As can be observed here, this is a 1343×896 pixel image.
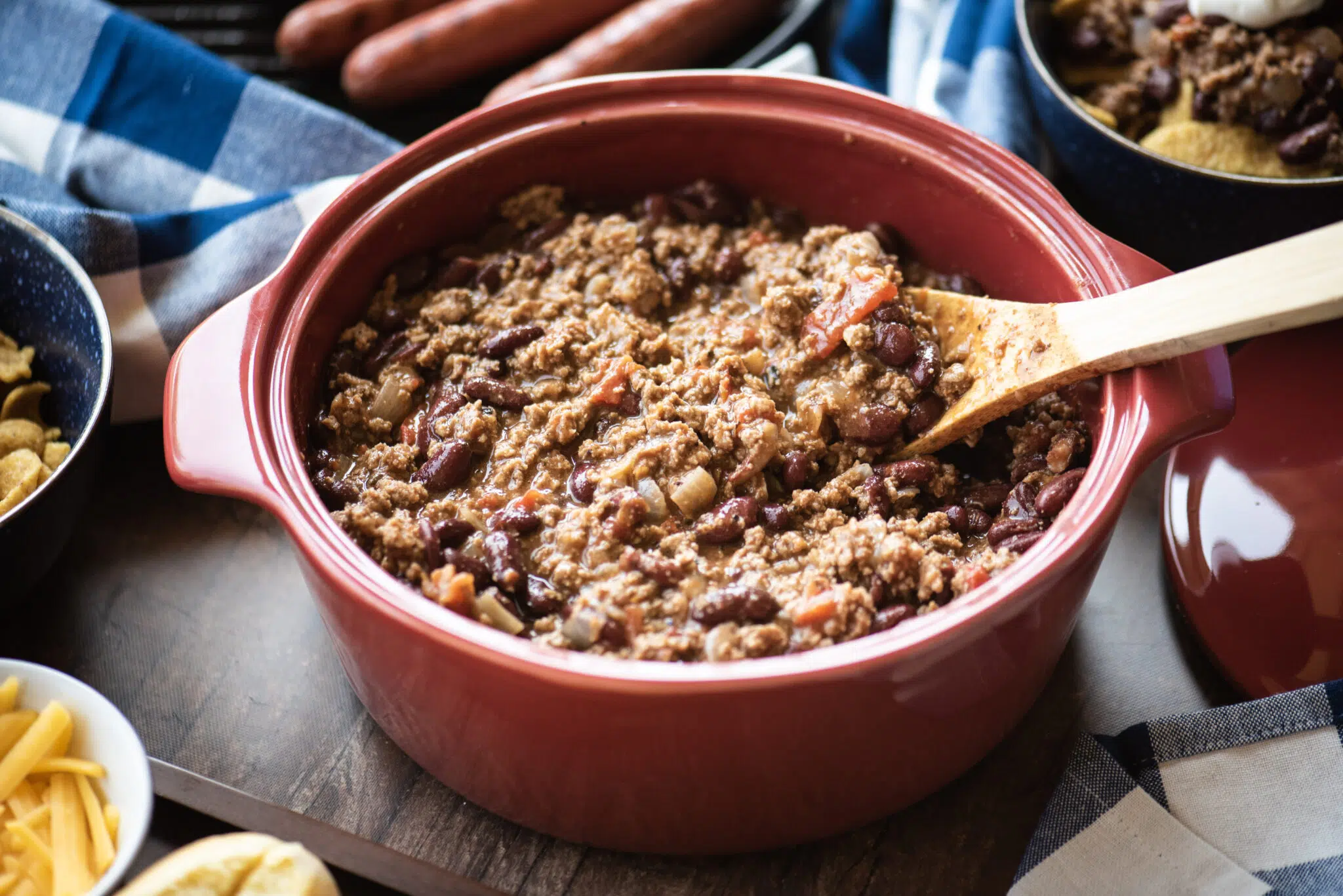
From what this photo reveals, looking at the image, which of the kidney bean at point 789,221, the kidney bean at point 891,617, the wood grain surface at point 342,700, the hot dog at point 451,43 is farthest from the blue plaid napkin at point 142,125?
the kidney bean at point 891,617

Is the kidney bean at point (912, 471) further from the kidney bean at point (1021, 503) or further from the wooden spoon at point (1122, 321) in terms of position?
the kidney bean at point (1021, 503)

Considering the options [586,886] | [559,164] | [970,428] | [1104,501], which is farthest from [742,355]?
[586,886]

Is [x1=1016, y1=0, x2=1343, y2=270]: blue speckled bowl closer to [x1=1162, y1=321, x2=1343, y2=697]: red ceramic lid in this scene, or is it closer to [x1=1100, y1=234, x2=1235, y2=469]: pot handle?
[x1=1162, y1=321, x2=1343, y2=697]: red ceramic lid

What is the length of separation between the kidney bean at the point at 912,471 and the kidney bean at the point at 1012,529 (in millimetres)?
230

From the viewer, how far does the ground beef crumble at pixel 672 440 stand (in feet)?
8.62

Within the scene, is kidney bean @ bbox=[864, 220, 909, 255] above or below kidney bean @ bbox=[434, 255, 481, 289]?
above

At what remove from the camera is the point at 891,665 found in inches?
85.7

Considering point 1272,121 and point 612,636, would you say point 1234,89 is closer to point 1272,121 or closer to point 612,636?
point 1272,121

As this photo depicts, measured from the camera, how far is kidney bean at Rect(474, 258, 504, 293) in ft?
11.0

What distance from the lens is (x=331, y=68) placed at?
4652 millimetres

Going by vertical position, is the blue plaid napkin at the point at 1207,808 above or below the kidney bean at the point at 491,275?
below

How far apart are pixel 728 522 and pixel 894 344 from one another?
65cm

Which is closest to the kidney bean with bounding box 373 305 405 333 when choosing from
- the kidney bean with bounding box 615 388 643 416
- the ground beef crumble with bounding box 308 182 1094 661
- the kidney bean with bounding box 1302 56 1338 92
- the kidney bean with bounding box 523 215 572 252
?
the ground beef crumble with bounding box 308 182 1094 661

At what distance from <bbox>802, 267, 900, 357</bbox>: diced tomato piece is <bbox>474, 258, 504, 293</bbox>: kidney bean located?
896 millimetres
